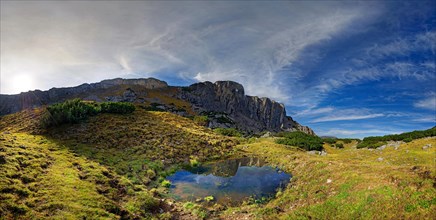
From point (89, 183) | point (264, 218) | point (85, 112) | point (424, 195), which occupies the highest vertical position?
point (85, 112)

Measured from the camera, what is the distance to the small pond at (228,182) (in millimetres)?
23188

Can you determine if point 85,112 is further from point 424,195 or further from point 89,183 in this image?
point 424,195

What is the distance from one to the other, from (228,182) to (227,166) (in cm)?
772

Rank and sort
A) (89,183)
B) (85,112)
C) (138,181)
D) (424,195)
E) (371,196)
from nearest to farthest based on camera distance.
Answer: (424,195)
(371,196)
(89,183)
(138,181)
(85,112)

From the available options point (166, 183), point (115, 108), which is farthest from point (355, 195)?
point (115, 108)

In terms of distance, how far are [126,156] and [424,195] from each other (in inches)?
1213

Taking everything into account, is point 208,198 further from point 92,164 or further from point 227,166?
point 227,166

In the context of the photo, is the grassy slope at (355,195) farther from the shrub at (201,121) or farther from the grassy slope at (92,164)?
the shrub at (201,121)

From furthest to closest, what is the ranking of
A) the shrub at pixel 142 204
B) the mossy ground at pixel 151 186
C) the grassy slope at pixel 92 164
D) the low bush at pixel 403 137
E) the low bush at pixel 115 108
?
the low bush at pixel 115 108 < the low bush at pixel 403 137 < the shrub at pixel 142 204 < the grassy slope at pixel 92 164 < the mossy ground at pixel 151 186

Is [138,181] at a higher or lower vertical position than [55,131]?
lower

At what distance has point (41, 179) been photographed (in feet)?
59.4

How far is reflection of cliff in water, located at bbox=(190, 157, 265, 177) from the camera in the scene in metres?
31.6

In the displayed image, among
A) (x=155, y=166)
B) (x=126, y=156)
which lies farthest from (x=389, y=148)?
(x=126, y=156)

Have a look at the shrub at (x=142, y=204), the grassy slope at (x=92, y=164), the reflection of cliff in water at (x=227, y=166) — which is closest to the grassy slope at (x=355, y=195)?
the shrub at (x=142, y=204)
